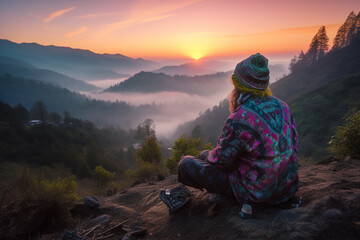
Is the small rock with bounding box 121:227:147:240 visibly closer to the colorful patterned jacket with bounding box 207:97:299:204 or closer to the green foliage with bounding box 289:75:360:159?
the colorful patterned jacket with bounding box 207:97:299:204

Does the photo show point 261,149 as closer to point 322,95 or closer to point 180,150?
point 180,150

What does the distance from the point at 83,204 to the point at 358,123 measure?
703 centimetres

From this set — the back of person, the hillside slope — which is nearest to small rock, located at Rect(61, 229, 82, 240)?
the back of person

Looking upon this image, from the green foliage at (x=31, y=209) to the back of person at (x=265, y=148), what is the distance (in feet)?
11.8

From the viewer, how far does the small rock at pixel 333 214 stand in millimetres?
2047

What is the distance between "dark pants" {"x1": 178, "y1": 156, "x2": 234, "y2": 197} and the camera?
2643 millimetres

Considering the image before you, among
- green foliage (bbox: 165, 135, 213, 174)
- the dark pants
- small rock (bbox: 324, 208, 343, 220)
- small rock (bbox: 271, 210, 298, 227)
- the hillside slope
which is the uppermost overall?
the hillside slope

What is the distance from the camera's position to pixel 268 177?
2195 mm

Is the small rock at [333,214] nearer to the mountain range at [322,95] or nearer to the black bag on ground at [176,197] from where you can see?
the black bag on ground at [176,197]

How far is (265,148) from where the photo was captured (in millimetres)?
2145

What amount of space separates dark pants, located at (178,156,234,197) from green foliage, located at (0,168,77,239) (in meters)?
2.74

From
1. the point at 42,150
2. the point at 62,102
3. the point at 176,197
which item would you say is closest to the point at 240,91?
the point at 176,197

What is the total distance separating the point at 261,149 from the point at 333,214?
1.00 metres

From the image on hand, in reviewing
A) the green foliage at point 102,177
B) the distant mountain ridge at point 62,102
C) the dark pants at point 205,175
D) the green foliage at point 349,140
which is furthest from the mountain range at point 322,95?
the distant mountain ridge at point 62,102
